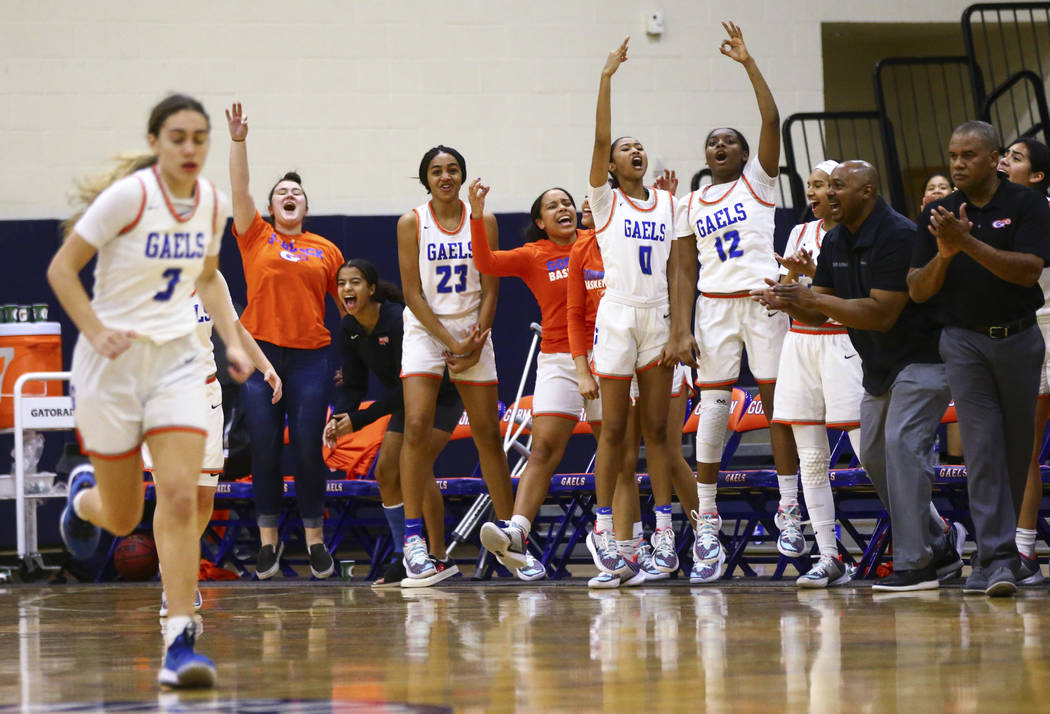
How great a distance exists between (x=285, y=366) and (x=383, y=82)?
13.4 ft

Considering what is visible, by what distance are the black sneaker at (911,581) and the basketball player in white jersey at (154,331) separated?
2.98m

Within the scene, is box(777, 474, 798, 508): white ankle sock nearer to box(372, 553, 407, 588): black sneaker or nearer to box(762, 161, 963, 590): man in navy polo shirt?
box(762, 161, 963, 590): man in navy polo shirt

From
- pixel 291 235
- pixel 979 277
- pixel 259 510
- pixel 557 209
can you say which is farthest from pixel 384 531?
pixel 979 277

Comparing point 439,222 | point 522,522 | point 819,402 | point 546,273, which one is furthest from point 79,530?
point 819,402

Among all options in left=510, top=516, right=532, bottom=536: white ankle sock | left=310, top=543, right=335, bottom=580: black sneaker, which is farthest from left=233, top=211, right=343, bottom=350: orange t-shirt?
left=510, top=516, right=532, bottom=536: white ankle sock

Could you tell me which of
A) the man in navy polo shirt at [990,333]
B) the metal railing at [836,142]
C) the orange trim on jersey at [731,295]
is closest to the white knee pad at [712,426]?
the orange trim on jersey at [731,295]

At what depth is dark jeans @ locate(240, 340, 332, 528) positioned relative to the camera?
6.84 meters

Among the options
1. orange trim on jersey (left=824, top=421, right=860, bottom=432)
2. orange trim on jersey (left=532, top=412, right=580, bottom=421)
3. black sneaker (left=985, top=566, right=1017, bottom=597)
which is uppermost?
orange trim on jersey (left=532, top=412, right=580, bottom=421)

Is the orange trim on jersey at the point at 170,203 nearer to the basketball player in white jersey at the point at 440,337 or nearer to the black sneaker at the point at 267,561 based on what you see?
the basketball player in white jersey at the point at 440,337

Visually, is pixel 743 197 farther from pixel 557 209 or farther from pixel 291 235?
pixel 291 235

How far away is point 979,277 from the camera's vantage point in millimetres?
5082

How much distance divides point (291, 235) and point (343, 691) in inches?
171

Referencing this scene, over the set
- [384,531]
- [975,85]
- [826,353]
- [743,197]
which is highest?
[975,85]

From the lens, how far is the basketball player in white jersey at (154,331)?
11.2 feet
